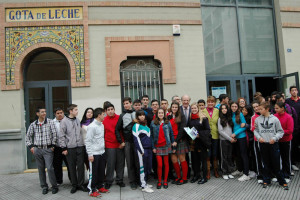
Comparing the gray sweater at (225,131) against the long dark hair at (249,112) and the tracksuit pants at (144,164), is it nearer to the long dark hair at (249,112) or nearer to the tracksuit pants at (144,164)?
the long dark hair at (249,112)

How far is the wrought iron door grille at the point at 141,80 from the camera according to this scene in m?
7.32

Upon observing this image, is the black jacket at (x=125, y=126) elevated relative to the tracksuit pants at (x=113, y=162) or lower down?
elevated

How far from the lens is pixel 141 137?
16.1 feet

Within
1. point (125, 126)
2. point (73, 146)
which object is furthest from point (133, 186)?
point (73, 146)

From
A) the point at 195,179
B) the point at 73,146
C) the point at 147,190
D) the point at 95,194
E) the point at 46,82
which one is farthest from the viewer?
the point at 46,82

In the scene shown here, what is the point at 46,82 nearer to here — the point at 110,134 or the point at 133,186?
the point at 110,134

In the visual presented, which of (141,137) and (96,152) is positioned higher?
(141,137)

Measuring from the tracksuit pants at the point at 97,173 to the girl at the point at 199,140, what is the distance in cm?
200

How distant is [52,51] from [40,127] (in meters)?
3.32

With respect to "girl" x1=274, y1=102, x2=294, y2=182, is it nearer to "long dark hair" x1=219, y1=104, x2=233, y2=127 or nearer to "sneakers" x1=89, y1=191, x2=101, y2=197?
"long dark hair" x1=219, y1=104, x2=233, y2=127

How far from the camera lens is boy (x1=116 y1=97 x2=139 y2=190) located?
498 cm

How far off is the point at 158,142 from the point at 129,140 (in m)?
0.64

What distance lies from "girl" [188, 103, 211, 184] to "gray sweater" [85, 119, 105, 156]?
197 cm

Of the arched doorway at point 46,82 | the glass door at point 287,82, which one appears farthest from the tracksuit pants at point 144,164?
the glass door at point 287,82
